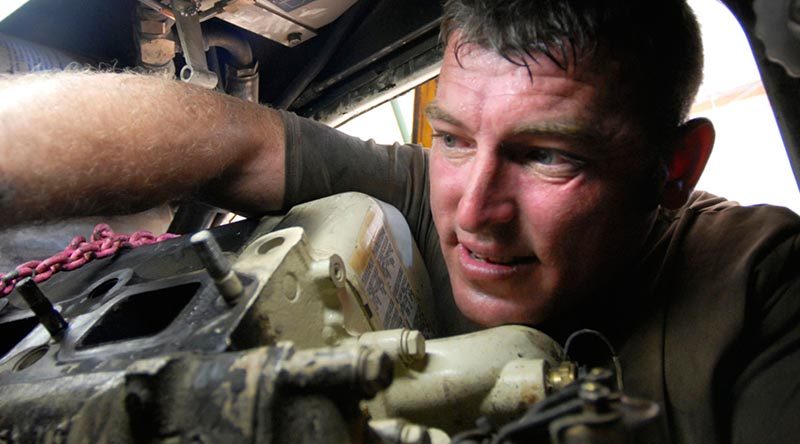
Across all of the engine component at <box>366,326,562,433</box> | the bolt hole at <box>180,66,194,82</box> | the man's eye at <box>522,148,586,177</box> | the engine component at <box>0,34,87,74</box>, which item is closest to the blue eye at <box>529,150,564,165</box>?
the man's eye at <box>522,148,586,177</box>

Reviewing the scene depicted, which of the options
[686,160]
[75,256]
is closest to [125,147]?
[75,256]

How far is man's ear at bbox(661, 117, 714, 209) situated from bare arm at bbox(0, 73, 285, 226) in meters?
0.83

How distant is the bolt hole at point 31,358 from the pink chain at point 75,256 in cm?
36

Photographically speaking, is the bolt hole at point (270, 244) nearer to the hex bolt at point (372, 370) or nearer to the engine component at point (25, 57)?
the hex bolt at point (372, 370)

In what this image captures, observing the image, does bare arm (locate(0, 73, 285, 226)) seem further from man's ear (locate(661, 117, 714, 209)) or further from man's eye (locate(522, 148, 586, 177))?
man's ear (locate(661, 117, 714, 209))

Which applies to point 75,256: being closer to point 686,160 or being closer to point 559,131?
point 559,131

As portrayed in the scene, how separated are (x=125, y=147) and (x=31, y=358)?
1.67ft

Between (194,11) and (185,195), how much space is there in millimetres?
571

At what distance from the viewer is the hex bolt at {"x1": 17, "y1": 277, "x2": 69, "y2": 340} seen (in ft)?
Answer: 1.95

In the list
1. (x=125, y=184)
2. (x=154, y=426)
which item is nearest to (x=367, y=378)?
(x=154, y=426)

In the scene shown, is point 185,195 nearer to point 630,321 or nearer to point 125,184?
point 125,184

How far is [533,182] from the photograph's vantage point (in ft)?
3.09

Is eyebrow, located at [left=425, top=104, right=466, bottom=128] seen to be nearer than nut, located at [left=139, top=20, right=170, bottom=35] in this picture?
Yes

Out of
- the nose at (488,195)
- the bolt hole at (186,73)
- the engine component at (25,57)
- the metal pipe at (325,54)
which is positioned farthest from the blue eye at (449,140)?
the engine component at (25,57)
